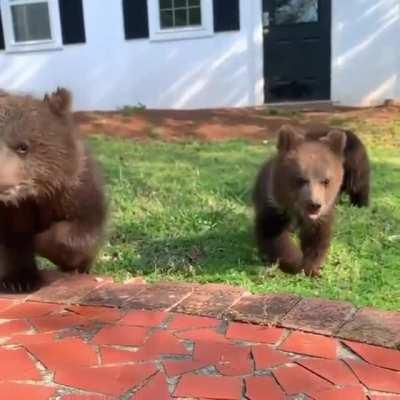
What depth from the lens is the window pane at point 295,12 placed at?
14.2 m

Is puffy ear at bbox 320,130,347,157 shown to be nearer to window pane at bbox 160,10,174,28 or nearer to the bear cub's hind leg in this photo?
the bear cub's hind leg

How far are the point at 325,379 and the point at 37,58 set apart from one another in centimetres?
1351

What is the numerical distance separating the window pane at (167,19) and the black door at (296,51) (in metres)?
1.91

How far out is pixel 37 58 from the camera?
15.2 m

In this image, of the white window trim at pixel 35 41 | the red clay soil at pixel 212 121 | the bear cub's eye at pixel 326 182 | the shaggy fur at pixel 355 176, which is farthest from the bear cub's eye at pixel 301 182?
the white window trim at pixel 35 41

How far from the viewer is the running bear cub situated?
4168 millimetres

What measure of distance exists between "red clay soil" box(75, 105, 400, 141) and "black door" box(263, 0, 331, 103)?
2.14 ft

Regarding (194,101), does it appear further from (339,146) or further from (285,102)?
(339,146)

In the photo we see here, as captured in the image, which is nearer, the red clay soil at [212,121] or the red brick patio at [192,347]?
the red brick patio at [192,347]

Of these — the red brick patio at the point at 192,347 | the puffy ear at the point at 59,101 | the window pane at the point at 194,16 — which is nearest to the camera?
the red brick patio at the point at 192,347

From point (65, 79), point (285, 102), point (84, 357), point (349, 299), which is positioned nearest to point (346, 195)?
point (349, 299)

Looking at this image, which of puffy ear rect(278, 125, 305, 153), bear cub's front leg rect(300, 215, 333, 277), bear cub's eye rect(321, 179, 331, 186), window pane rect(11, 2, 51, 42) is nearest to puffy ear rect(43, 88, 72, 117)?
puffy ear rect(278, 125, 305, 153)

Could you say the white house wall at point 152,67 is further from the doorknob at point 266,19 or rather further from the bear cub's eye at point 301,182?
the bear cub's eye at point 301,182

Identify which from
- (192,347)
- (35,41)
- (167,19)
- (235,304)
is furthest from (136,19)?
(192,347)
